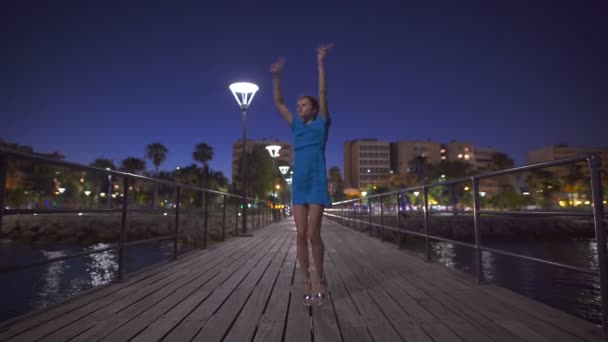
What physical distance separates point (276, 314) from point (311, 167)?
1043 mm

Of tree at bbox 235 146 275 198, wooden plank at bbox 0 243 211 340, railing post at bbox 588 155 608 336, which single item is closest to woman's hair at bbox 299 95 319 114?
railing post at bbox 588 155 608 336

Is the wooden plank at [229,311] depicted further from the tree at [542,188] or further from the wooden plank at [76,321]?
the tree at [542,188]

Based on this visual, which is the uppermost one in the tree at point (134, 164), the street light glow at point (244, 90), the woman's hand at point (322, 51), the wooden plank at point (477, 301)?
the tree at point (134, 164)

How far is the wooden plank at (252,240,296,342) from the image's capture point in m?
1.94

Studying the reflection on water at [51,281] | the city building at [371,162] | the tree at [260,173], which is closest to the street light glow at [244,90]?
the reflection on water at [51,281]

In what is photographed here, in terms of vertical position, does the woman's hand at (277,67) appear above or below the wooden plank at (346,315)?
above

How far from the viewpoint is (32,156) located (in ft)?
7.85

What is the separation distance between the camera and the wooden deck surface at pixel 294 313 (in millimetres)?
1950

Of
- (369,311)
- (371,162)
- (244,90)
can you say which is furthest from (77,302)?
(371,162)

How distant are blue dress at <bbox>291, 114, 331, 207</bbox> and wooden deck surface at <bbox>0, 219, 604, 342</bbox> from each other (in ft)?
2.60

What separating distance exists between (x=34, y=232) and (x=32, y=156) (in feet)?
94.1

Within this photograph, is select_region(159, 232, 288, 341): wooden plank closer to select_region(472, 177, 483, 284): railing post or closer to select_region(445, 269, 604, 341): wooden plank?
select_region(445, 269, 604, 341): wooden plank

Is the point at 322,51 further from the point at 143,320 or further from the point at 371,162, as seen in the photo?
the point at 371,162

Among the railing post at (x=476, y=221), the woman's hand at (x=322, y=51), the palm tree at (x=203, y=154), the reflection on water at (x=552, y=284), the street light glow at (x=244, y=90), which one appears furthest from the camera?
the palm tree at (x=203, y=154)
